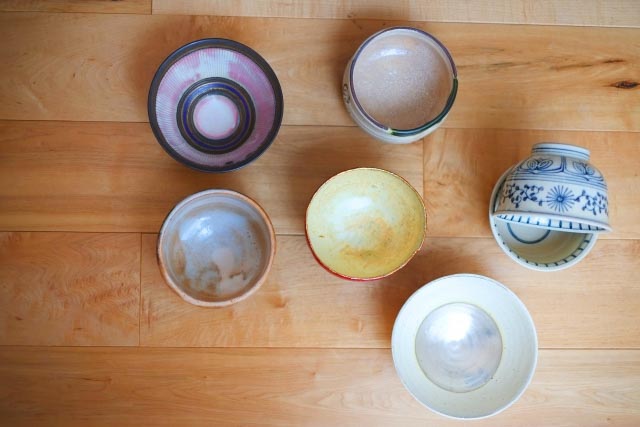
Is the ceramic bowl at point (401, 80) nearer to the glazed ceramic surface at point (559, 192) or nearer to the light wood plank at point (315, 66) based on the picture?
the light wood plank at point (315, 66)

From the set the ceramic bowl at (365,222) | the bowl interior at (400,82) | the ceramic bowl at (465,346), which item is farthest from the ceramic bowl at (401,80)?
the ceramic bowl at (465,346)

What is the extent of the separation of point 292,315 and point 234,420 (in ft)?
0.76

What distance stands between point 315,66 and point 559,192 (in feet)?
Result: 1.74

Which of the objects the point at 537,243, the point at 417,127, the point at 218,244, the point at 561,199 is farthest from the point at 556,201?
the point at 218,244

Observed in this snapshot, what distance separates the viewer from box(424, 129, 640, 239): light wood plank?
1037mm

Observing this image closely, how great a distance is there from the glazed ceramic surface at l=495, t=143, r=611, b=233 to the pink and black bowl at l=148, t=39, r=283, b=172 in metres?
0.46

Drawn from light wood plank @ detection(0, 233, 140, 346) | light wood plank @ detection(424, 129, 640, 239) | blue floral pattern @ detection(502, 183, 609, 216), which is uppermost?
blue floral pattern @ detection(502, 183, 609, 216)

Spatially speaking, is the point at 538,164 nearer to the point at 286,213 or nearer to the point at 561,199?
the point at 561,199

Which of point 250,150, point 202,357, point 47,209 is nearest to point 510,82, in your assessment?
point 250,150

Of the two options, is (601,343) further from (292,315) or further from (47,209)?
(47,209)

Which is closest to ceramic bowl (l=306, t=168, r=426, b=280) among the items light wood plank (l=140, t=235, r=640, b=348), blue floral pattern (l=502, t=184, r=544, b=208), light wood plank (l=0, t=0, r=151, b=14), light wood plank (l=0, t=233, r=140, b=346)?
light wood plank (l=140, t=235, r=640, b=348)

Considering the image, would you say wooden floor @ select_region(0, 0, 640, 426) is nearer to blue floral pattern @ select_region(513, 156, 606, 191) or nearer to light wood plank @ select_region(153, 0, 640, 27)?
light wood plank @ select_region(153, 0, 640, 27)

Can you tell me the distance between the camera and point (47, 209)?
1.01m

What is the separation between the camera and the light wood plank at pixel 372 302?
39.4 inches
